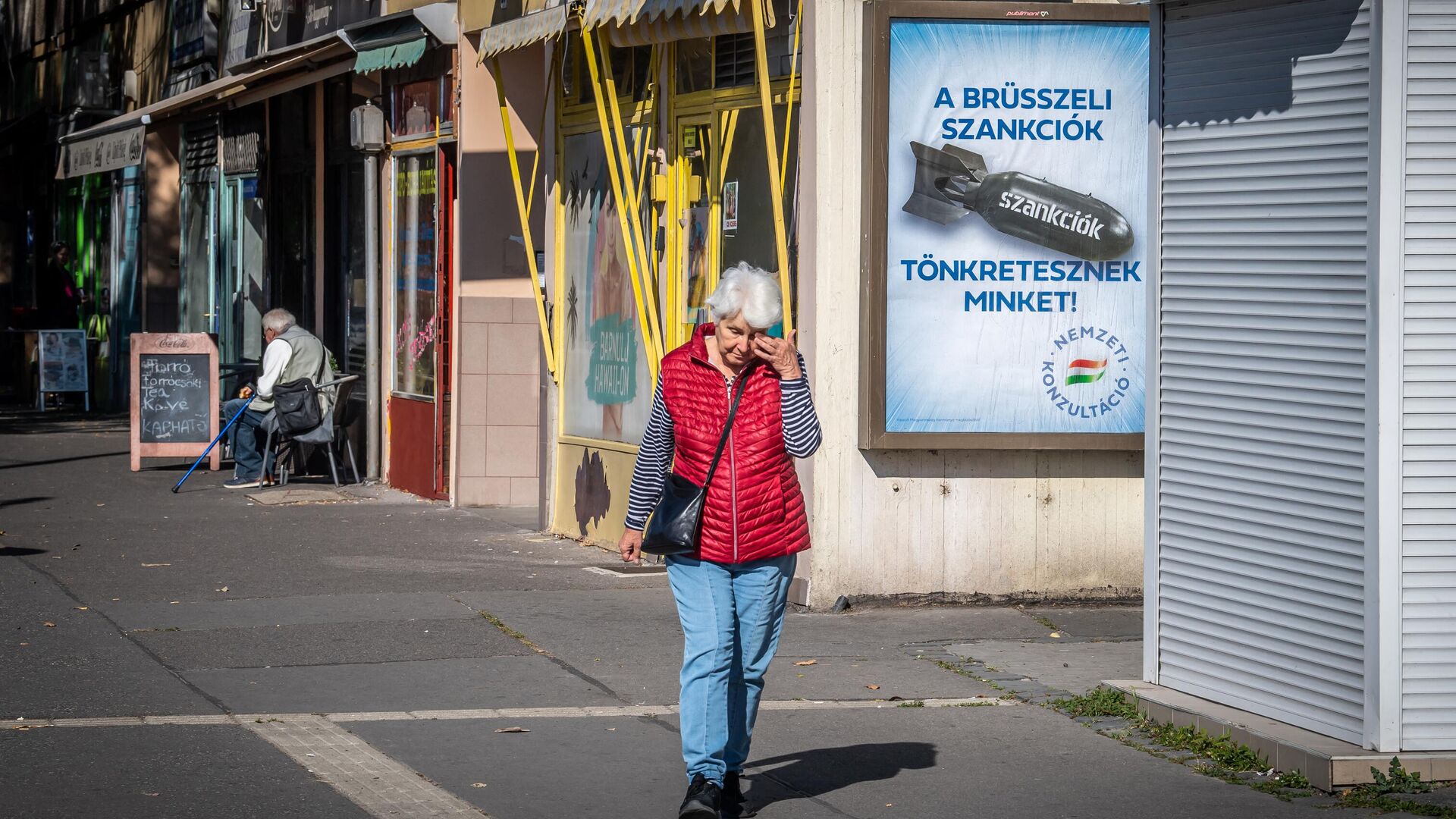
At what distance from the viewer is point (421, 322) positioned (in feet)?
49.8

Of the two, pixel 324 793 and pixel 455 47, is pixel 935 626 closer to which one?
pixel 324 793

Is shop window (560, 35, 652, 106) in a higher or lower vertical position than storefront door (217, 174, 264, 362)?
higher

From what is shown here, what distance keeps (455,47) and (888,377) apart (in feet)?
19.8

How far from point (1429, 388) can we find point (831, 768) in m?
2.31

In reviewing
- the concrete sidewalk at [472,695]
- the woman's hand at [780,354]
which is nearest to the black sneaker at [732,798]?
the concrete sidewalk at [472,695]

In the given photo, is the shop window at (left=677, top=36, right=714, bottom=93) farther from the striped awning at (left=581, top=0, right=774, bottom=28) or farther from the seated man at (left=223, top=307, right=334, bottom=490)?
the seated man at (left=223, top=307, right=334, bottom=490)

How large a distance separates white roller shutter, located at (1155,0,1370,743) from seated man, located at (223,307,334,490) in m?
9.66

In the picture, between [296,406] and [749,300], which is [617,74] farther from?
[749,300]

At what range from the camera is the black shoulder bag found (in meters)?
5.64

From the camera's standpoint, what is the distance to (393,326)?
15766 mm

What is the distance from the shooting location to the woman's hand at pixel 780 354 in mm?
5676

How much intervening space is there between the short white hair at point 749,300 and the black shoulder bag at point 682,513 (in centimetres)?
20

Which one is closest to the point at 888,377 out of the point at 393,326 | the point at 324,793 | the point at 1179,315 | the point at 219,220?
the point at 1179,315

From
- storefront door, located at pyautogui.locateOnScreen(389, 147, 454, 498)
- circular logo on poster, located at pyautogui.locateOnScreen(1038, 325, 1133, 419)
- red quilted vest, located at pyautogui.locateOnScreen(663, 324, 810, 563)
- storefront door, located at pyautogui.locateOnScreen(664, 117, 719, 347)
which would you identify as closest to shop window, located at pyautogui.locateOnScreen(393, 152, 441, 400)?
storefront door, located at pyautogui.locateOnScreen(389, 147, 454, 498)
